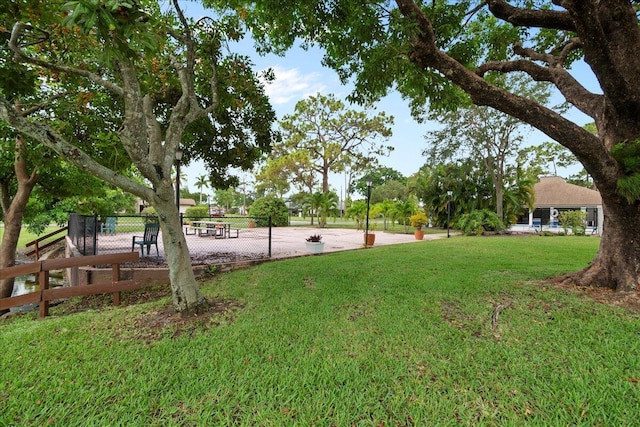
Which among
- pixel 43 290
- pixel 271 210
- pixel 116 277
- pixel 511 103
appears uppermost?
pixel 511 103

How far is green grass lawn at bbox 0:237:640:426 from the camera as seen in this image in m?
2.15

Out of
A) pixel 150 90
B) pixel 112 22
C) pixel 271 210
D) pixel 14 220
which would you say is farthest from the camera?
pixel 271 210

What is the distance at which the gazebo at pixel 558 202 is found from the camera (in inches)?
982

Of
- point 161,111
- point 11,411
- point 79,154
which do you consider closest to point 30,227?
point 161,111

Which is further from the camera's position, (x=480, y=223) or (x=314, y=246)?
(x=480, y=223)

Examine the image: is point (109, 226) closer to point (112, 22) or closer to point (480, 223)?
point (112, 22)

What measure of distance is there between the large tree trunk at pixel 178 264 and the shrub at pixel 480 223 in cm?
1750

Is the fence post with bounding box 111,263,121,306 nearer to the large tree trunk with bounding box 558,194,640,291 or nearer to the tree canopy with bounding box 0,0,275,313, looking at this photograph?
the tree canopy with bounding box 0,0,275,313

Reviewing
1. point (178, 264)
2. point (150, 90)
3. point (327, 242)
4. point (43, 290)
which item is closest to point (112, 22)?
point (178, 264)

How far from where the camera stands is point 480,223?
59.1 ft

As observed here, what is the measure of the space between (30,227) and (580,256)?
22.1 metres

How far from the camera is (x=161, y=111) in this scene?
693 centimetres

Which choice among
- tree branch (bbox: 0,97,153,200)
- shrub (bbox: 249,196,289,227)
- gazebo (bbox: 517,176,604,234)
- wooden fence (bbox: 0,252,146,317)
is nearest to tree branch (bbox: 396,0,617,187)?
tree branch (bbox: 0,97,153,200)

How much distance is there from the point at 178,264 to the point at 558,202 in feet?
106
